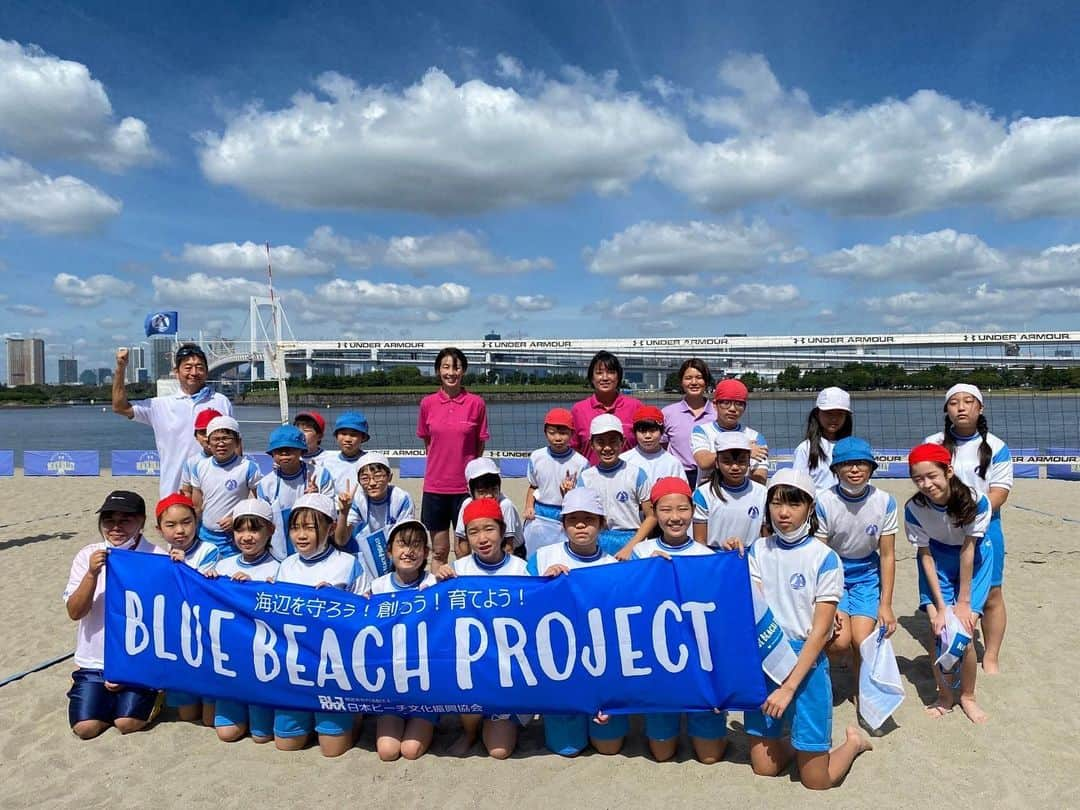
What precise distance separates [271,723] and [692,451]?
2.76 m

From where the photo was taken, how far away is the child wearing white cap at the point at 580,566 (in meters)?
3.19

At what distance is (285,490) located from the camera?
433cm

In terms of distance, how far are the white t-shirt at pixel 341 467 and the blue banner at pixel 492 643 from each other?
1.09m

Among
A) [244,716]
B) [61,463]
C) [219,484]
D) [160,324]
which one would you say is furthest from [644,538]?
[61,463]

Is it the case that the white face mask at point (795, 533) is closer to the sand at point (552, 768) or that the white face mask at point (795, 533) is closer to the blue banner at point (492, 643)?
the blue banner at point (492, 643)

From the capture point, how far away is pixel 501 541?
3.35 meters

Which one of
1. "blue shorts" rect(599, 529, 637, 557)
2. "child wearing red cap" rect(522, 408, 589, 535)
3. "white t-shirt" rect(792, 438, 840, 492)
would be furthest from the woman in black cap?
"white t-shirt" rect(792, 438, 840, 492)

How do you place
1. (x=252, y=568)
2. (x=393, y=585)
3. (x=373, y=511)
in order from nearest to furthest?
(x=393, y=585) → (x=252, y=568) → (x=373, y=511)

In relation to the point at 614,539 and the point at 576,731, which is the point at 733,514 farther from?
the point at 576,731

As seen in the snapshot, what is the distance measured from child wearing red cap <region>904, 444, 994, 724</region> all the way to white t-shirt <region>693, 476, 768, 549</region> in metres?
0.76

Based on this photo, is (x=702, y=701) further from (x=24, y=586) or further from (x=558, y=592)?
(x=24, y=586)

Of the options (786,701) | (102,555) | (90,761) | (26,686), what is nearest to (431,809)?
(786,701)

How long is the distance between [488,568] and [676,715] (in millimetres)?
1102

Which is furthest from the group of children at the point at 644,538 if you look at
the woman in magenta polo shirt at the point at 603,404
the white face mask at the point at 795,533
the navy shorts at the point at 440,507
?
the navy shorts at the point at 440,507
